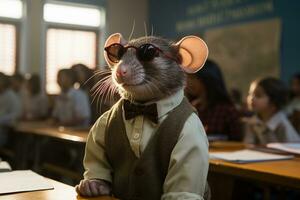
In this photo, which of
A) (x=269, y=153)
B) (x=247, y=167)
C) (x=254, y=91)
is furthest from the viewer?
(x=254, y=91)

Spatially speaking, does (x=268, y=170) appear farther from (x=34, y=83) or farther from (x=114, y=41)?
→ (x=34, y=83)

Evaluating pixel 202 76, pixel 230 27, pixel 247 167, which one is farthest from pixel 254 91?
pixel 230 27

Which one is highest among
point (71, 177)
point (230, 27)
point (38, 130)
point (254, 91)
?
point (230, 27)

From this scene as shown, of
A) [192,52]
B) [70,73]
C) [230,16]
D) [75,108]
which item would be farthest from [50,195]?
[230,16]

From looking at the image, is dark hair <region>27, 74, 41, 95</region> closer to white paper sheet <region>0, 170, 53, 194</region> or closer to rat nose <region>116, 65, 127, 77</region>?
white paper sheet <region>0, 170, 53, 194</region>

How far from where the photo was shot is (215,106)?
119 inches

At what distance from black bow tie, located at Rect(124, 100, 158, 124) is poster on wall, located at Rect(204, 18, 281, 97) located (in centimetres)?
509

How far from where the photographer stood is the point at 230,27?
6.83m

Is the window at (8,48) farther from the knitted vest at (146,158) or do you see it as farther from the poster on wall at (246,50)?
the knitted vest at (146,158)

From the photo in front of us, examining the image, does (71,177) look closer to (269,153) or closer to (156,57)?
(269,153)

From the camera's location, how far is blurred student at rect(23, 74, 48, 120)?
248 inches

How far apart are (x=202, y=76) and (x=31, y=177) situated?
1840 mm

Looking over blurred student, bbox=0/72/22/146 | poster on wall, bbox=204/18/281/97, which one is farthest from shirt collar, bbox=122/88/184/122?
poster on wall, bbox=204/18/281/97

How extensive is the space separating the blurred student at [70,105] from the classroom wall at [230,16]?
152cm
